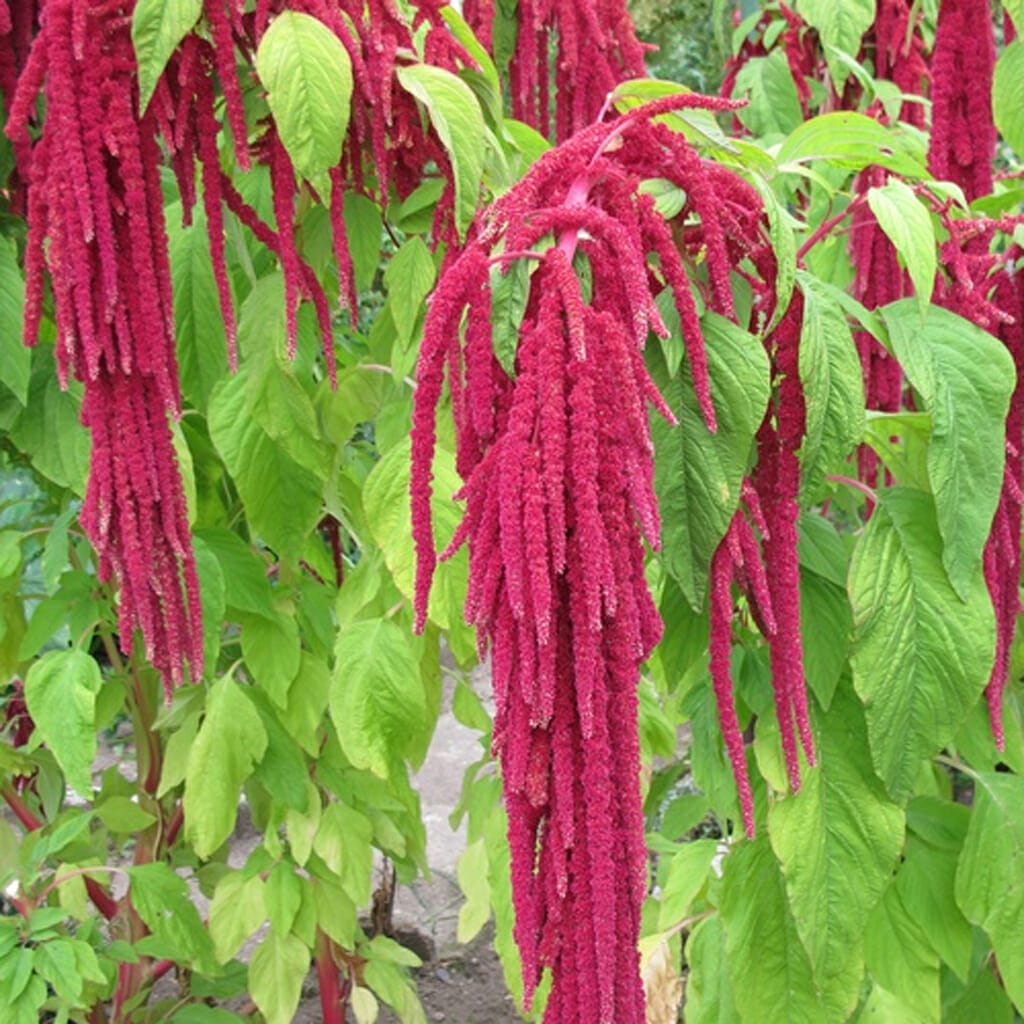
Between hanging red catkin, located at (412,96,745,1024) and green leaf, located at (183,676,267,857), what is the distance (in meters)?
0.90

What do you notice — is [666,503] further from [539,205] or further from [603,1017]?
[603,1017]

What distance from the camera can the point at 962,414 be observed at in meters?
0.96

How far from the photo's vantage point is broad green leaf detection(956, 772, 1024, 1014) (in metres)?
1.12

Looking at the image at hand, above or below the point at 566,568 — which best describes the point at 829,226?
above

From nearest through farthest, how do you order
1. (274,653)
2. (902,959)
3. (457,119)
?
(457,119) → (902,959) → (274,653)

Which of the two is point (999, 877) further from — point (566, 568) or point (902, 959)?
point (566, 568)

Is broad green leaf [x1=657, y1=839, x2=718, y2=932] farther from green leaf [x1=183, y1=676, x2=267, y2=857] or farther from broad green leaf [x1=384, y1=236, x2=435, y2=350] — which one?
broad green leaf [x1=384, y1=236, x2=435, y2=350]

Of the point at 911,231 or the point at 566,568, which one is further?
the point at 911,231

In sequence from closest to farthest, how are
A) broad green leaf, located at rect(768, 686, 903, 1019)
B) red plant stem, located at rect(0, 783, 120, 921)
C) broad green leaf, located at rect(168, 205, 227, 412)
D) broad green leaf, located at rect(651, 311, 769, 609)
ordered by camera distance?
broad green leaf, located at rect(651, 311, 769, 609)
broad green leaf, located at rect(768, 686, 903, 1019)
broad green leaf, located at rect(168, 205, 227, 412)
red plant stem, located at rect(0, 783, 120, 921)

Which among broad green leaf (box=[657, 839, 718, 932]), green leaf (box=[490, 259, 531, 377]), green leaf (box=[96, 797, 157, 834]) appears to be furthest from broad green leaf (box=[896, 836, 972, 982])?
green leaf (box=[96, 797, 157, 834])

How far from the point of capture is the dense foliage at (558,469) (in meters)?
0.69

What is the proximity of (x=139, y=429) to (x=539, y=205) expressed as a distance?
39 cm

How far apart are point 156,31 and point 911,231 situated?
1.76 feet

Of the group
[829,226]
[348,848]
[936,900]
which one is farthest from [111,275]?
[348,848]
